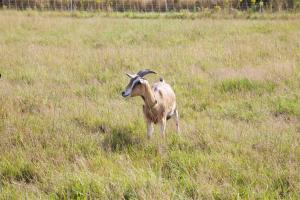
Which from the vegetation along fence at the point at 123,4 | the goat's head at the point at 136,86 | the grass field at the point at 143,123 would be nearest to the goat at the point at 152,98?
the goat's head at the point at 136,86

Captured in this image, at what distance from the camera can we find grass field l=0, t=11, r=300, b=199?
→ 14.7ft

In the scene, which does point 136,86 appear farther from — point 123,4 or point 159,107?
point 123,4

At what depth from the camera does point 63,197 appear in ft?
14.3

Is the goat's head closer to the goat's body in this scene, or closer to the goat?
the goat

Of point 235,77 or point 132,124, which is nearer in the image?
point 132,124

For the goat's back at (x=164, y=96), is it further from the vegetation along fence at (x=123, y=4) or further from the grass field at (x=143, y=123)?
the vegetation along fence at (x=123, y=4)

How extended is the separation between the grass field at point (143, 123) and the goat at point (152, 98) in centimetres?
26

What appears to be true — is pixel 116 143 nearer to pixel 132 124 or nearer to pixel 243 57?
pixel 132 124

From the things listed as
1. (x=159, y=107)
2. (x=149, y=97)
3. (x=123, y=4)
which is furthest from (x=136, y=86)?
(x=123, y=4)

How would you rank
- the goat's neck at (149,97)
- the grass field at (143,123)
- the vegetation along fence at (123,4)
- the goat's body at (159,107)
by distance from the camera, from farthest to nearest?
the vegetation along fence at (123,4) < the goat's body at (159,107) < the goat's neck at (149,97) < the grass field at (143,123)

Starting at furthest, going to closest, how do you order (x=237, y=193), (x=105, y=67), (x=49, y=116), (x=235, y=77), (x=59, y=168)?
1. (x=105, y=67)
2. (x=235, y=77)
3. (x=49, y=116)
4. (x=59, y=168)
5. (x=237, y=193)

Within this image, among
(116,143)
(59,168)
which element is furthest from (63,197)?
(116,143)

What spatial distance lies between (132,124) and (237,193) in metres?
2.51

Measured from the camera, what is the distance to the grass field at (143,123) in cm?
447
